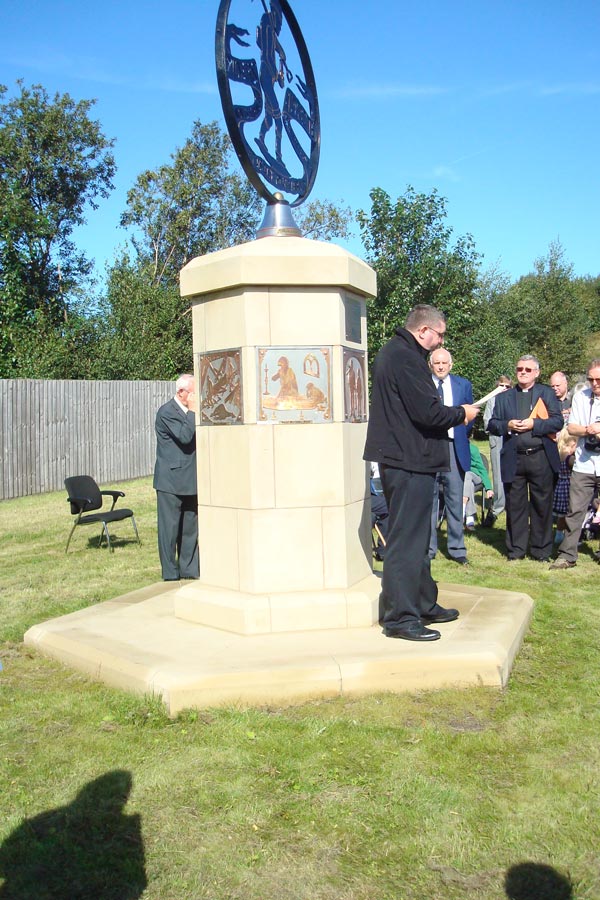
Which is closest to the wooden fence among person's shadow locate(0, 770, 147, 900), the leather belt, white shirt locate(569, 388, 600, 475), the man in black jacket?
the leather belt

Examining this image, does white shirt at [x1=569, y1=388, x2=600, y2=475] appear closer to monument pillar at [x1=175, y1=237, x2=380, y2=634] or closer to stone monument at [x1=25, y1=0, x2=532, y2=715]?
stone monument at [x1=25, y1=0, x2=532, y2=715]

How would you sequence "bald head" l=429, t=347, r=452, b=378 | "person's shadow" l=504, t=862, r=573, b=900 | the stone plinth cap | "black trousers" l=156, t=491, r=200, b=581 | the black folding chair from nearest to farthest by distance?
"person's shadow" l=504, t=862, r=573, b=900 < the stone plinth cap < "black trousers" l=156, t=491, r=200, b=581 < "bald head" l=429, t=347, r=452, b=378 < the black folding chair

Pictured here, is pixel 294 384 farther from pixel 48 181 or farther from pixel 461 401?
pixel 48 181

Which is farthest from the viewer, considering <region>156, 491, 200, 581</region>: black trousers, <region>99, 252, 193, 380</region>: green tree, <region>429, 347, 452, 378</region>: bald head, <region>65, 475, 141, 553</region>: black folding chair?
<region>99, 252, 193, 380</region>: green tree

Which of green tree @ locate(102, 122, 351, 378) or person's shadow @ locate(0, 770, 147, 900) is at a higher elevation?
green tree @ locate(102, 122, 351, 378)

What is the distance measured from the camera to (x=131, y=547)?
9.94 meters

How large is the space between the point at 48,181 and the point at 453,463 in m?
26.9

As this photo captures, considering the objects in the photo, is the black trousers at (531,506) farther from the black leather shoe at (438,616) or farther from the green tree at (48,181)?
the green tree at (48,181)

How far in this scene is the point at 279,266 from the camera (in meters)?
5.05

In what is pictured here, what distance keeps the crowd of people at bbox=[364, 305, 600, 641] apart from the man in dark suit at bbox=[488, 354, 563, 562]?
1 centimetres

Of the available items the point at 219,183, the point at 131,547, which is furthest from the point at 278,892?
the point at 219,183

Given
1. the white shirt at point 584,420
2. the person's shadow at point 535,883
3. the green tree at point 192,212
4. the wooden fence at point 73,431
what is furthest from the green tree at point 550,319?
the person's shadow at point 535,883

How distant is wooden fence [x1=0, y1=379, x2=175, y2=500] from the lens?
1574 centimetres

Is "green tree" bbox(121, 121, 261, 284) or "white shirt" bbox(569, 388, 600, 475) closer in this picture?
"white shirt" bbox(569, 388, 600, 475)
